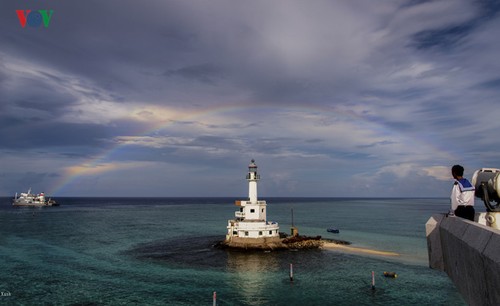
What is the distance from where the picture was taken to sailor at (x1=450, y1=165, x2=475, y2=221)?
8891 mm

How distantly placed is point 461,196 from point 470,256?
156 inches

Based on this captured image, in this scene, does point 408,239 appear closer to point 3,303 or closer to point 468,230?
point 3,303

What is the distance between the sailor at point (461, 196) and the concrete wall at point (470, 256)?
0.55 metres

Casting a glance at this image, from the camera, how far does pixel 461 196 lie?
916 cm

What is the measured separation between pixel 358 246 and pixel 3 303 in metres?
59.0

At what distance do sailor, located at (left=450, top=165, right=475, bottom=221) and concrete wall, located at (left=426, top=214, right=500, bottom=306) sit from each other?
1.82ft

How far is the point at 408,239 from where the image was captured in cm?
8044

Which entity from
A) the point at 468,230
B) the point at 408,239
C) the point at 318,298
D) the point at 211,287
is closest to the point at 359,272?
the point at 318,298

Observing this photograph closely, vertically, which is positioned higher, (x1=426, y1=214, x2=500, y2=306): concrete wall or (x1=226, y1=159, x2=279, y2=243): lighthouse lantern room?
(x1=426, y1=214, x2=500, y2=306): concrete wall

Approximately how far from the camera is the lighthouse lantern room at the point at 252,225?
2566 inches

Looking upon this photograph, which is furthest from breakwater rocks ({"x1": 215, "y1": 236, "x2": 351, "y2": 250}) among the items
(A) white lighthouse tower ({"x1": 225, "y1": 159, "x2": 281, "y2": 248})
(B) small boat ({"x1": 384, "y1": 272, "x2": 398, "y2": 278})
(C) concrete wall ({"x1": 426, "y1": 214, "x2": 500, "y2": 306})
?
(C) concrete wall ({"x1": 426, "y1": 214, "x2": 500, "y2": 306})

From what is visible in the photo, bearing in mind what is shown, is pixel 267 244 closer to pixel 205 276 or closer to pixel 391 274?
pixel 205 276

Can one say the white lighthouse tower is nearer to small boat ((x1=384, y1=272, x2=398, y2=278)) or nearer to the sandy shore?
the sandy shore

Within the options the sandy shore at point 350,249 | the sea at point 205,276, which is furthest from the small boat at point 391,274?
the sandy shore at point 350,249
